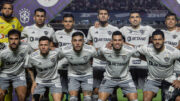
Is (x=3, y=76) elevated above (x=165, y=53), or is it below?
Result: below

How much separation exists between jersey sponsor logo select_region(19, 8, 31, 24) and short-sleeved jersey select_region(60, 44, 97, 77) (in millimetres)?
1487

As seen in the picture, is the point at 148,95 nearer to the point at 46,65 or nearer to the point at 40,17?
the point at 46,65

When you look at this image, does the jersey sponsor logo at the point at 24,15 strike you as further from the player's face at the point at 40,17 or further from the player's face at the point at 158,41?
the player's face at the point at 158,41

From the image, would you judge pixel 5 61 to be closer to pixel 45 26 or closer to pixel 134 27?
pixel 45 26

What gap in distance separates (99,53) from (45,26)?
4.43 feet

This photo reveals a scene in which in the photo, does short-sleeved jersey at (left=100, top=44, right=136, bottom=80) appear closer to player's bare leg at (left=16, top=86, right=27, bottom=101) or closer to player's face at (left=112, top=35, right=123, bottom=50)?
player's face at (left=112, top=35, right=123, bottom=50)

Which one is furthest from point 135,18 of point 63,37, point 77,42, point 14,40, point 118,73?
point 14,40

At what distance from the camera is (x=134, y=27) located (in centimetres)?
527

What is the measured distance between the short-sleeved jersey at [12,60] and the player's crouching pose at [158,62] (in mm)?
2141

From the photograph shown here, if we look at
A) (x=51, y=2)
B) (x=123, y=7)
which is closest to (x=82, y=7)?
(x=123, y=7)

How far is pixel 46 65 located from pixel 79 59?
1.95 ft

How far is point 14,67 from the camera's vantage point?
15.8 feet

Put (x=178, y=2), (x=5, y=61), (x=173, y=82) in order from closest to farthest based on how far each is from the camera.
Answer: (x=173, y=82) < (x=5, y=61) < (x=178, y=2)

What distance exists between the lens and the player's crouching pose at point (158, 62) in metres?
4.43
